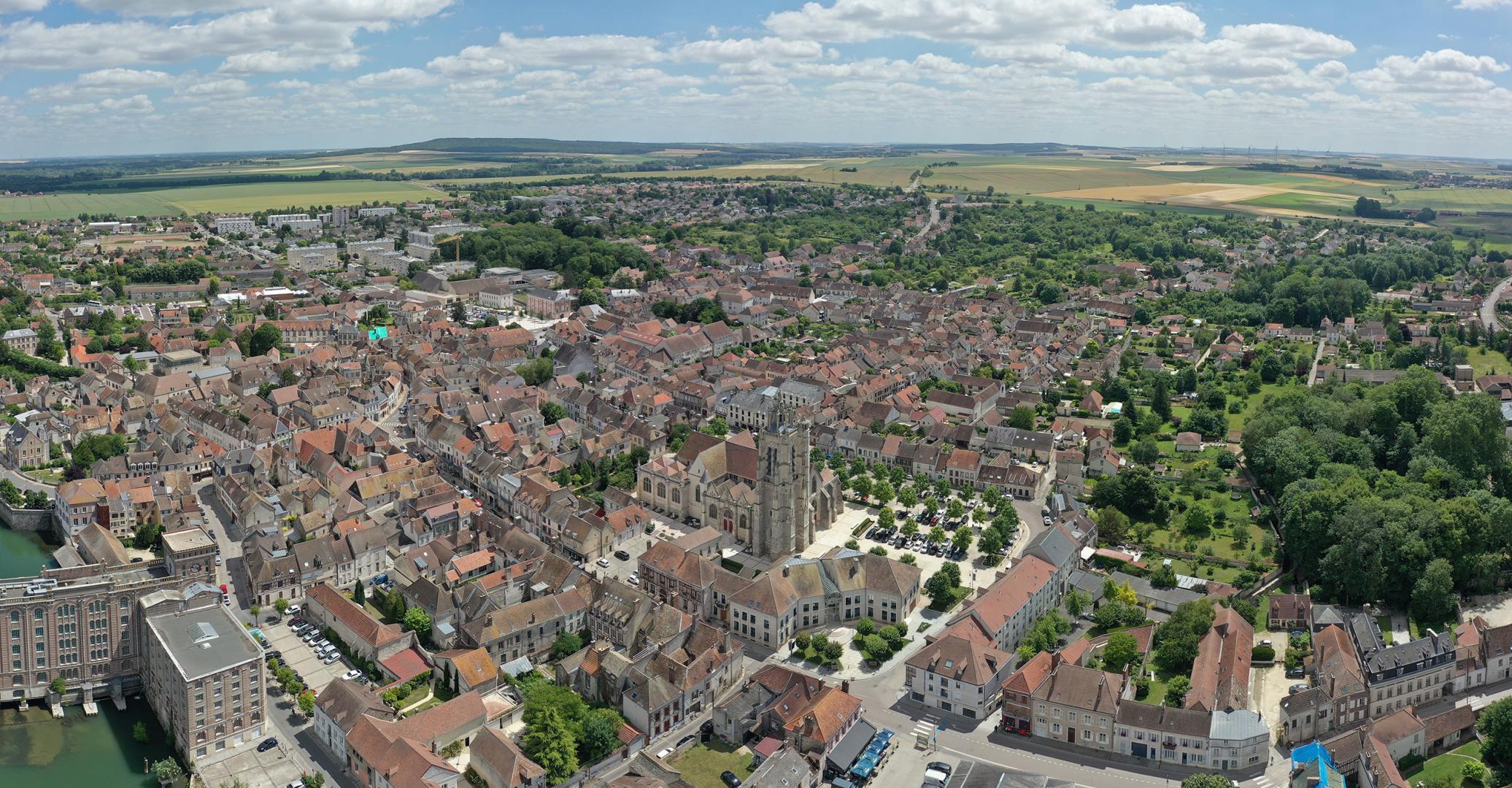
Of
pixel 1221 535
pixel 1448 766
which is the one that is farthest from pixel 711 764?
pixel 1221 535

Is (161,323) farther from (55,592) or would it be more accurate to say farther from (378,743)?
(378,743)

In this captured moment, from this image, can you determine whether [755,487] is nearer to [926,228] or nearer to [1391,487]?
[1391,487]

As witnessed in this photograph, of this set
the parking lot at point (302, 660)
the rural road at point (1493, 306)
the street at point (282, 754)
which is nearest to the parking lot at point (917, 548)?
the parking lot at point (302, 660)

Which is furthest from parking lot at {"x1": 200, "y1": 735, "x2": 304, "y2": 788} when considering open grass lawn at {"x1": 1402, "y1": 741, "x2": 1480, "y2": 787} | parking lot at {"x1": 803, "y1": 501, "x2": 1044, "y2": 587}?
open grass lawn at {"x1": 1402, "y1": 741, "x2": 1480, "y2": 787}

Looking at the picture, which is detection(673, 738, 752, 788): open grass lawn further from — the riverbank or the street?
the riverbank

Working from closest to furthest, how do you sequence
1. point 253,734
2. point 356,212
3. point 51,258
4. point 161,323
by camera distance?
point 253,734, point 161,323, point 51,258, point 356,212

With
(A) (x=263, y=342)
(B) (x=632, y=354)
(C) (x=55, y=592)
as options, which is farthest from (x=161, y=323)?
(C) (x=55, y=592)
